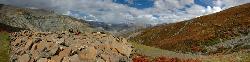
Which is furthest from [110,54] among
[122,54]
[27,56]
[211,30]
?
[211,30]

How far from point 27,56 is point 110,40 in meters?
6.71

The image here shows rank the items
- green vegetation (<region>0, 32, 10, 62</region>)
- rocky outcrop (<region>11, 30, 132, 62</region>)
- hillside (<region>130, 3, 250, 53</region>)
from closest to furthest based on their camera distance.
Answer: rocky outcrop (<region>11, 30, 132, 62</region>), green vegetation (<region>0, 32, 10, 62</region>), hillside (<region>130, 3, 250, 53</region>)

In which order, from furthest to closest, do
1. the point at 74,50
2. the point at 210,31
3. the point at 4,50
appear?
the point at 210,31, the point at 4,50, the point at 74,50

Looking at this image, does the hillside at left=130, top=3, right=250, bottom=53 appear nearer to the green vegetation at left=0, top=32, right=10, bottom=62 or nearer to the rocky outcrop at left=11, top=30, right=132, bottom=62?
the green vegetation at left=0, top=32, right=10, bottom=62

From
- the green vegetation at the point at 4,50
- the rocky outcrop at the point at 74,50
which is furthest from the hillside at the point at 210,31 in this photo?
the rocky outcrop at the point at 74,50

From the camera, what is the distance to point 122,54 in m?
32.8

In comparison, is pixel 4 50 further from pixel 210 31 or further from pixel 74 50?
pixel 210 31

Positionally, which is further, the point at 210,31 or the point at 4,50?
the point at 210,31

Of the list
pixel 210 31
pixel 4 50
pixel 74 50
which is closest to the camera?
pixel 74 50

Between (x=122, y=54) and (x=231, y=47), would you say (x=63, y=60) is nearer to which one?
(x=122, y=54)

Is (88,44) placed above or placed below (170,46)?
above

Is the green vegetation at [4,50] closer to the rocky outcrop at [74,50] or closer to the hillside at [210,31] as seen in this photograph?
the rocky outcrop at [74,50]

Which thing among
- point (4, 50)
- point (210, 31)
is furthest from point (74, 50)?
point (210, 31)

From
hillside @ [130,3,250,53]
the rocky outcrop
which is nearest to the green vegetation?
the rocky outcrop
